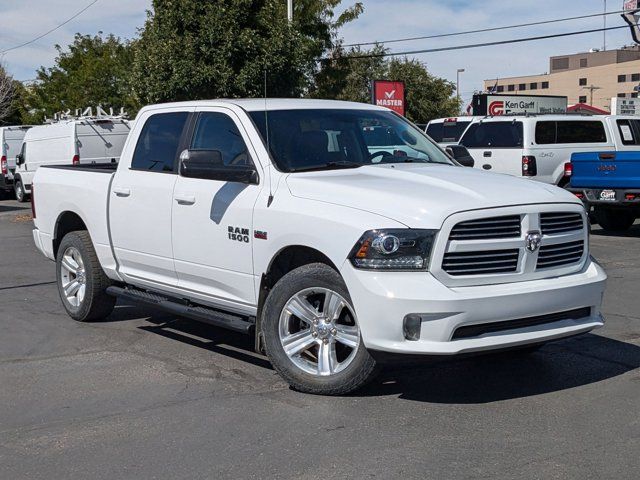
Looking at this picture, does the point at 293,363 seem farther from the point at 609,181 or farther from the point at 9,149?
the point at 9,149

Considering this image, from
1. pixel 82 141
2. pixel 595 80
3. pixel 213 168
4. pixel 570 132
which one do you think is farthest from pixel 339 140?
pixel 595 80

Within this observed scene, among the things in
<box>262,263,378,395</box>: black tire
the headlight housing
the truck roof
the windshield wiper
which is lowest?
<box>262,263,378,395</box>: black tire

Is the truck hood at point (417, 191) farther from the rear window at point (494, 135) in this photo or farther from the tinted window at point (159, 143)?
the rear window at point (494, 135)

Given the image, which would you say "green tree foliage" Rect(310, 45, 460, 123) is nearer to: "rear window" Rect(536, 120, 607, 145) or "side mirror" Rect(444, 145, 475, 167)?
"rear window" Rect(536, 120, 607, 145)

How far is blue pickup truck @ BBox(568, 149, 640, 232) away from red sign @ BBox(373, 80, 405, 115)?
10.8 meters

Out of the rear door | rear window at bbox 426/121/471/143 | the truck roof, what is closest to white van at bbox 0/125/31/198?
rear window at bbox 426/121/471/143

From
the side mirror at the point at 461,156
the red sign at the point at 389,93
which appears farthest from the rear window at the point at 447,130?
the side mirror at the point at 461,156

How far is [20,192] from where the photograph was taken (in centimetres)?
2705

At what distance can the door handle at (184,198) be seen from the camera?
688 centimetres

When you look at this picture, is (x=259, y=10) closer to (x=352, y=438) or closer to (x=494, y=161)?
(x=494, y=161)

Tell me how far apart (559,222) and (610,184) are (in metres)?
10.2

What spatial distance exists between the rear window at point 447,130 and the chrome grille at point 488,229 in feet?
51.7

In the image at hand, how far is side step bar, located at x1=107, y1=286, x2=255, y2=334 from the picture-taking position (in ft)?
21.2

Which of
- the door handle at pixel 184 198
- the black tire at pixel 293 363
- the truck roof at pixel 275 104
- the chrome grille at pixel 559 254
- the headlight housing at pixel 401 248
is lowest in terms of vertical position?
the black tire at pixel 293 363
